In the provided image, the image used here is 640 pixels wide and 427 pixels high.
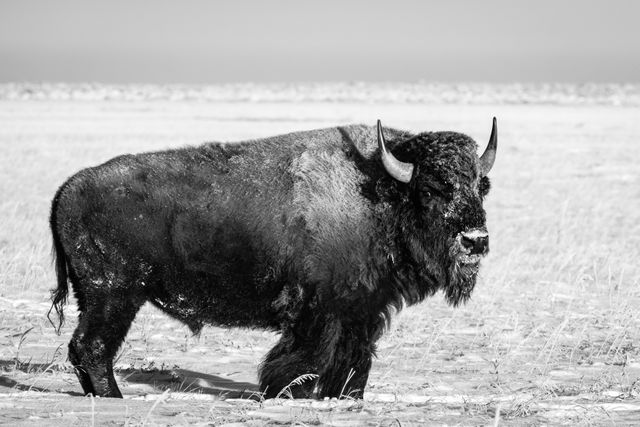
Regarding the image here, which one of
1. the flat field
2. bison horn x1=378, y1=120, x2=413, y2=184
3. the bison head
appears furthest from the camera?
bison horn x1=378, y1=120, x2=413, y2=184

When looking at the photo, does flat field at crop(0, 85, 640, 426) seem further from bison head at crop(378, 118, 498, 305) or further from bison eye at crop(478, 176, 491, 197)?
bison eye at crop(478, 176, 491, 197)

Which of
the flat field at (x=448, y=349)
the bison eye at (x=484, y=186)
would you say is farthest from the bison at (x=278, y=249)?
the flat field at (x=448, y=349)

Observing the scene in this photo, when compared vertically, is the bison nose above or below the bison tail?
above

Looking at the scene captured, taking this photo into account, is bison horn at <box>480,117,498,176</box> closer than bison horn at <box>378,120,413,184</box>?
No

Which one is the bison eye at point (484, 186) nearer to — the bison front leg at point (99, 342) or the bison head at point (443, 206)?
the bison head at point (443, 206)

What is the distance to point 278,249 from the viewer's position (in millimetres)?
6012

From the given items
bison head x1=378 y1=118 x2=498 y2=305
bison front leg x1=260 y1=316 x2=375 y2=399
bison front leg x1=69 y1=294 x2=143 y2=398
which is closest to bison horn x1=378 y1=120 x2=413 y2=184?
bison head x1=378 y1=118 x2=498 y2=305

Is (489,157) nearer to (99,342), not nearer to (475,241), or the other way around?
(475,241)

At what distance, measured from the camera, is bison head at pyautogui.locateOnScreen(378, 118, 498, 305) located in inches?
234

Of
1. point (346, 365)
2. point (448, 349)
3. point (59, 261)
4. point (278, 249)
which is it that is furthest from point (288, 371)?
point (448, 349)

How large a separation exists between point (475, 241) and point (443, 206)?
311 mm

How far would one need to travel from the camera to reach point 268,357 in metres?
5.93

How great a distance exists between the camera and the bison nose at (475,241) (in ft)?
19.2

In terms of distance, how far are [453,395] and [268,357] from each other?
49.5 inches
